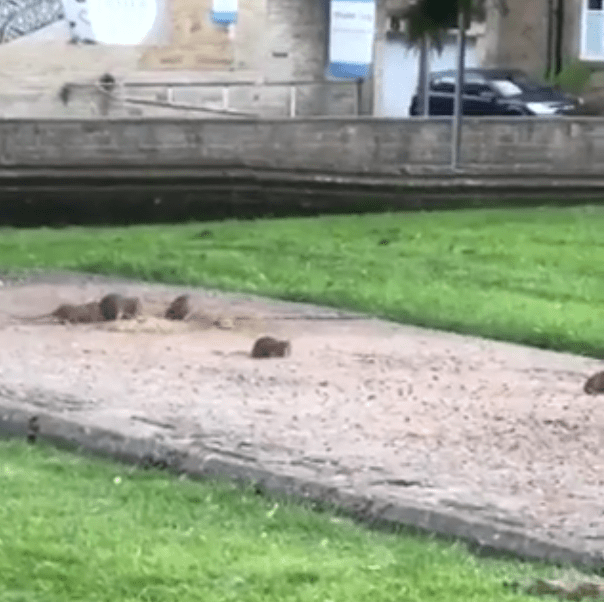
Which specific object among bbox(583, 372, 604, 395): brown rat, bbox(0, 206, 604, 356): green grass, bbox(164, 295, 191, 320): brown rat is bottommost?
bbox(0, 206, 604, 356): green grass

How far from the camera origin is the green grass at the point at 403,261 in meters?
12.8

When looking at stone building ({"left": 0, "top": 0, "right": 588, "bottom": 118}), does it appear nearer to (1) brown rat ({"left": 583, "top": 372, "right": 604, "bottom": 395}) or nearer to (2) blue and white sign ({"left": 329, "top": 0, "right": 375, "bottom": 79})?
(2) blue and white sign ({"left": 329, "top": 0, "right": 375, "bottom": 79})

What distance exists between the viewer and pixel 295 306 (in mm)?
13312

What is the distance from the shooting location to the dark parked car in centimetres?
3409

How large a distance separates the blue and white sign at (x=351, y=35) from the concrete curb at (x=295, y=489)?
72.0 ft

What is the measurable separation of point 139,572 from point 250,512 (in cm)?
111

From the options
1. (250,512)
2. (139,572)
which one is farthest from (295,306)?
(139,572)

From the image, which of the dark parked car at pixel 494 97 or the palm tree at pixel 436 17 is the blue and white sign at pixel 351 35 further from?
the palm tree at pixel 436 17

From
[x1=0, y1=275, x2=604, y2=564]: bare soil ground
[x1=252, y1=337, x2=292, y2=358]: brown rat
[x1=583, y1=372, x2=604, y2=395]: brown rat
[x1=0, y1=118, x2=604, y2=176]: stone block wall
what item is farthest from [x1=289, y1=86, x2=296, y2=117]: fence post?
[x1=583, y1=372, x2=604, y2=395]: brown rat

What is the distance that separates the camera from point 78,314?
12.2 m

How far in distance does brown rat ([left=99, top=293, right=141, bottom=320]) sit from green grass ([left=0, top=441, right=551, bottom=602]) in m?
4.78

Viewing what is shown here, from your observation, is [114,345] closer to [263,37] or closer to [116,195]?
[116,195]

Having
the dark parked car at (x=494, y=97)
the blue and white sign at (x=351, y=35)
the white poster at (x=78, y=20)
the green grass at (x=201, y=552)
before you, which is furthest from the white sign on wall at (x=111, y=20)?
the green grass at (x=201, y=552)

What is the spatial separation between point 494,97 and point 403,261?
1951 cm
